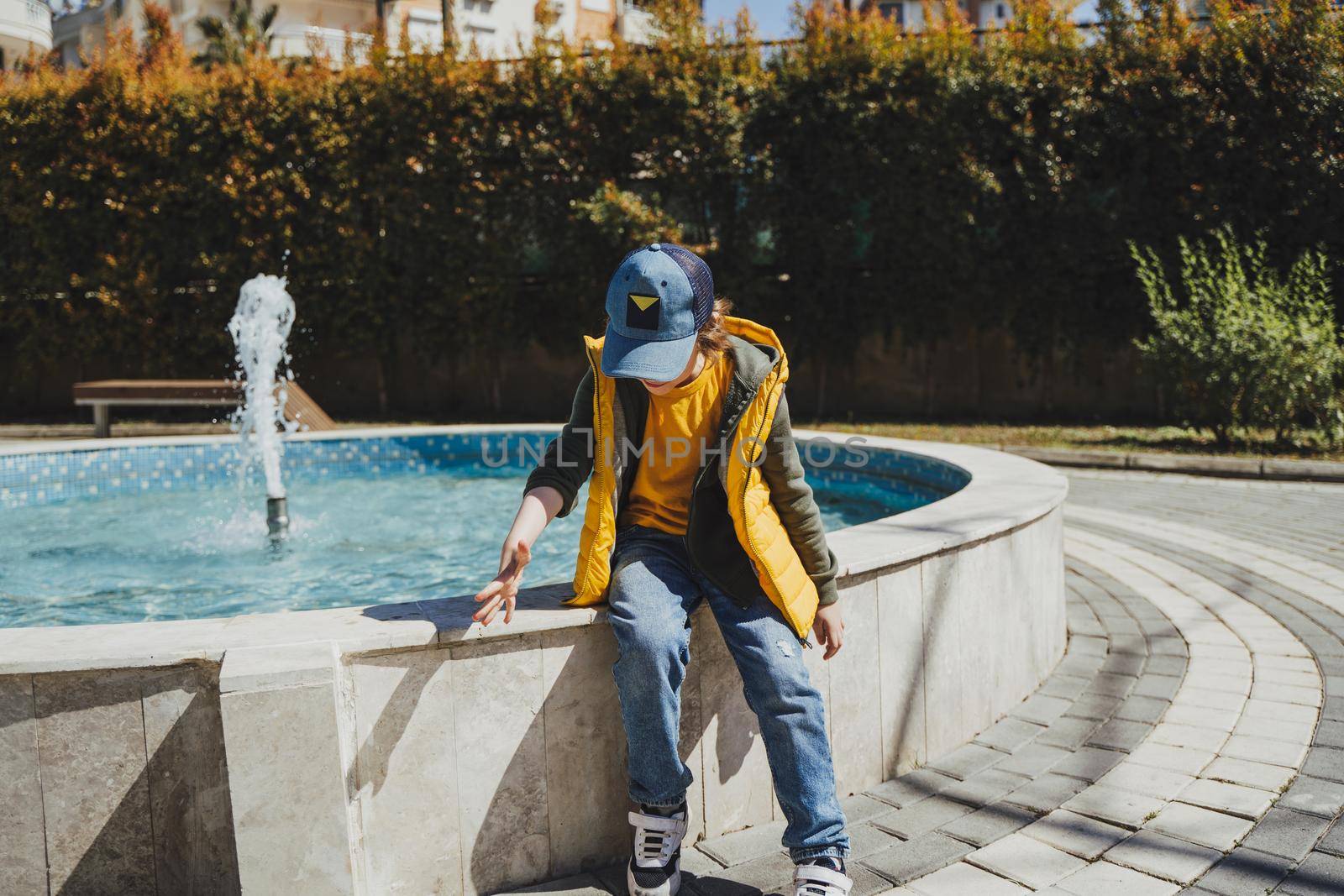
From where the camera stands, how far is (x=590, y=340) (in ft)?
8.40

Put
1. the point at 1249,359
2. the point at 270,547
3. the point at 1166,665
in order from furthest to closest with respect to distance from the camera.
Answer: the point at 1249,359 → the point at 270,547 → the point at 1166,665

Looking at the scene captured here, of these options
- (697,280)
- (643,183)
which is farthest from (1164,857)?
(643,183)

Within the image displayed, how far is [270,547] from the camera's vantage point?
213 inches

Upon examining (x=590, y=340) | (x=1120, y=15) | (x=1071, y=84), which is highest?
(x=1120, y=15)

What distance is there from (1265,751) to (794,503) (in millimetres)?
1676

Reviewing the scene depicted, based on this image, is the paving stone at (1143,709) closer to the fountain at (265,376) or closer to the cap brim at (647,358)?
the cap brim at (647,358)

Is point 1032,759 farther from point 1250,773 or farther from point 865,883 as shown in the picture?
point 865,883

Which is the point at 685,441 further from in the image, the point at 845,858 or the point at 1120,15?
the point at 1120,15

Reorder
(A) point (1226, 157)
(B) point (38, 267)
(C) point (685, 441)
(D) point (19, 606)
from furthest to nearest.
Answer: (B) point (38, 267), (A) point (1226, 157), (D) point (19, 606), (C) point (685, 441)

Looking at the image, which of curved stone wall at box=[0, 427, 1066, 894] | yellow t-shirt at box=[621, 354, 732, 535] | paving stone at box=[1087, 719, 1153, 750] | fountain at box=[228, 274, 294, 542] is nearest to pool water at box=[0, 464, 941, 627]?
fountain at box=[228, 274, 294, 542]

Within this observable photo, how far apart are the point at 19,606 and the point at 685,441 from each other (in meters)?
3.51

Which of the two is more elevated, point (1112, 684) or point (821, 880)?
point (821, 880)

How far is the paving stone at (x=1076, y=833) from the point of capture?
2.31 metres

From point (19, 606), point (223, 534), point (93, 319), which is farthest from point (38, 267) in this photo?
point (19, 606)
